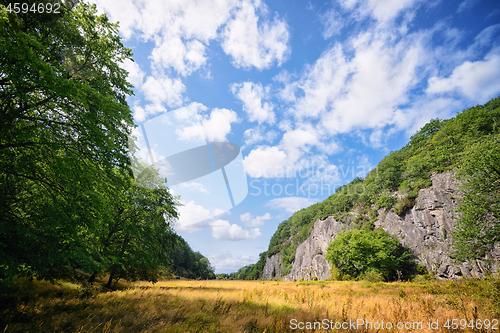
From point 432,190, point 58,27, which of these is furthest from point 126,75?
point 432,190

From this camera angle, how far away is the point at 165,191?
1312 cm

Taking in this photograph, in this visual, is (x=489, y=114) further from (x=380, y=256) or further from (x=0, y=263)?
(x=0, y=263)

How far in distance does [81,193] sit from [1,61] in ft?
12.3

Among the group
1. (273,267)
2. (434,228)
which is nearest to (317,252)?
(434,228)

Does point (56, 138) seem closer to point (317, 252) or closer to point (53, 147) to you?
point (53, 147)

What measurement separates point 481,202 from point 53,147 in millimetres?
28320

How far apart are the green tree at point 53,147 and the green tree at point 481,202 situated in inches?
1037

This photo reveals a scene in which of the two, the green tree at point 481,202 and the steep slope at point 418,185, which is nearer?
the green tree at point 481,202

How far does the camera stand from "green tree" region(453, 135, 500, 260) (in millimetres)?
14718

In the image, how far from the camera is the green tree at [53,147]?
4621 mm

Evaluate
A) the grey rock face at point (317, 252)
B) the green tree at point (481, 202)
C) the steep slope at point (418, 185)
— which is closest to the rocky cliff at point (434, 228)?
the steep slope at point (418, 185)

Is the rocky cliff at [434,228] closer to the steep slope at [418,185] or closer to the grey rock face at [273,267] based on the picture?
the steep slope at [418,185]

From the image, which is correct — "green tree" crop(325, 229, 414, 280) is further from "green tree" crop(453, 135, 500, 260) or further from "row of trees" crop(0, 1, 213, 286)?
"row of trees" crop(0, 1, 213, 286)

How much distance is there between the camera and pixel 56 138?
5816mm
